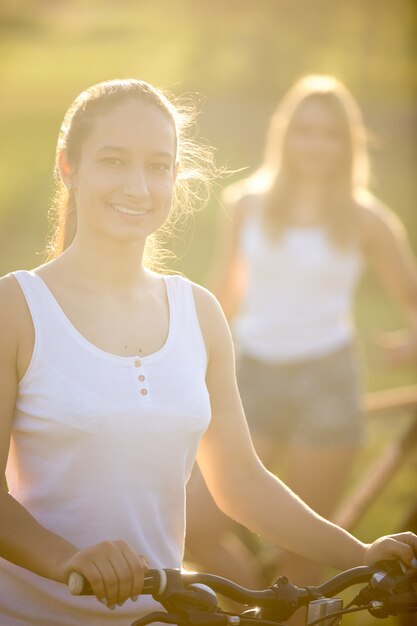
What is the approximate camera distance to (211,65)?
2747cm

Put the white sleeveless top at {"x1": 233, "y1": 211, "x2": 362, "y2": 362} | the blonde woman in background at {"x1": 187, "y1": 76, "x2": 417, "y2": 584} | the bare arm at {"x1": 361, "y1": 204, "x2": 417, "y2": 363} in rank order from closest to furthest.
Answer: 1. the blonde woman in background at {"x1": 187, "y1": 76, "x2": 417, "y2": 584}
2. the white sleeveless top at {"x1": 233, "y1": 211, "x2": 362, "y2": 362}
3. the bare arm at {"x1": 361, "y1": 204, "x2": 417, "y2": 363}

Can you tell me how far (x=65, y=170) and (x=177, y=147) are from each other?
0.28 m

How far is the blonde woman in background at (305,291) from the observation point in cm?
552

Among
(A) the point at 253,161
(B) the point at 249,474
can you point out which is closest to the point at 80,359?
(B) the point at 249,474

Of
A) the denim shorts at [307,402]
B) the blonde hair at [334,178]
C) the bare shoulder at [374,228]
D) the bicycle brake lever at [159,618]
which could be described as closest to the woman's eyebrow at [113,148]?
the bicycle brake lever at [159,618]

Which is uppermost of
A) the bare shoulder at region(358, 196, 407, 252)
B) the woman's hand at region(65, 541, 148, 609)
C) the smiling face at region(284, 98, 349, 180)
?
the smiling face at region(284, 98, 349, 180)

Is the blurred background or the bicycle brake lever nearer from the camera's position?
the bicycle brake lever

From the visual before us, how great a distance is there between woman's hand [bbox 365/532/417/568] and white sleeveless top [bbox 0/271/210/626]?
0.46 meters

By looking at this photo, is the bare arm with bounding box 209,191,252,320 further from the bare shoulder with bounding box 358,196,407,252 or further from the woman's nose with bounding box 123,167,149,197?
the woman's nose with bounding box 123,167,149,197

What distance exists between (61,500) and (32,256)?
1593cm

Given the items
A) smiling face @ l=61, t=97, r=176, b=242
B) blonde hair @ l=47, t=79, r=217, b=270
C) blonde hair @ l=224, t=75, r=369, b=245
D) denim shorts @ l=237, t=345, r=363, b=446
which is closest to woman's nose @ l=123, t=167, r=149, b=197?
smiling face @ l=61, t=97, r=176, b=242

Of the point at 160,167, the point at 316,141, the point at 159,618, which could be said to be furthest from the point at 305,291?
the point at 159,618

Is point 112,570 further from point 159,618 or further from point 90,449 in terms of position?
point 90,449

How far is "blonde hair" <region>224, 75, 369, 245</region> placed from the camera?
5902 millimetres
